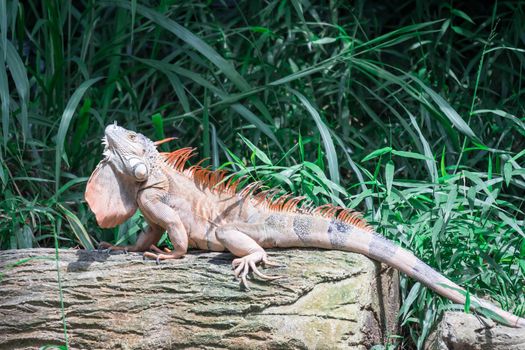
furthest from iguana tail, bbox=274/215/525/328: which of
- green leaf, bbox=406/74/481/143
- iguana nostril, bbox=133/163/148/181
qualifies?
green leaf, bbox=406/74/481/143

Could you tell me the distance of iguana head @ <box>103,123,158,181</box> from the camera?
15.0 ft

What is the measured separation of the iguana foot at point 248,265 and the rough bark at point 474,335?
2.76 ft

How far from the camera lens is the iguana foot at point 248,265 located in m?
4.14

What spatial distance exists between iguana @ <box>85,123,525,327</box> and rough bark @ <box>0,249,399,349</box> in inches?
3.6

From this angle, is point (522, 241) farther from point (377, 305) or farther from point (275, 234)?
point (275, 234)

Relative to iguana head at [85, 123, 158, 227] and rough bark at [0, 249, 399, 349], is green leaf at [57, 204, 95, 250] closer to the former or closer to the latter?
iguana head at [85, 123, 158, 227]

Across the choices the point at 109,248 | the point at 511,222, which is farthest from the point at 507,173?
the point at 109,248

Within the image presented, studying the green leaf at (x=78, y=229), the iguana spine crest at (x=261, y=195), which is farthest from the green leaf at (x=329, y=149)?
the green leaf at (x=78, y=229)

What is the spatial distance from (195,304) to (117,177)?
89 cm

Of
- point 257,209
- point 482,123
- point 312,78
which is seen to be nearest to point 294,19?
point 312,78

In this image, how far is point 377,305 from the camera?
14.2 ft

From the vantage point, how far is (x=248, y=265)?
4.19 metres

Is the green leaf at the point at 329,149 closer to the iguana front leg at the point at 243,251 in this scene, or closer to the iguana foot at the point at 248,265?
the iguana front leg at the point at 243,251

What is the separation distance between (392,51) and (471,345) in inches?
126
